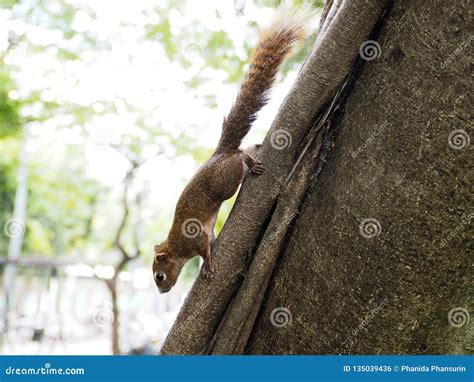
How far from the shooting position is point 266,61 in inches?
68.7

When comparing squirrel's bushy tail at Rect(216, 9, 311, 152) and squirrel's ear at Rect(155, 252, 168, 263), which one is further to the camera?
squirrel's ear at Rect(155, 252, 168, 263)

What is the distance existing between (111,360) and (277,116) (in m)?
0.83

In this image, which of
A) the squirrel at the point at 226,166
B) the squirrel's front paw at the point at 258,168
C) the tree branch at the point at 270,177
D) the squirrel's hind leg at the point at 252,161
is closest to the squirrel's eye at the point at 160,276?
the squirrel at the point at 226,166

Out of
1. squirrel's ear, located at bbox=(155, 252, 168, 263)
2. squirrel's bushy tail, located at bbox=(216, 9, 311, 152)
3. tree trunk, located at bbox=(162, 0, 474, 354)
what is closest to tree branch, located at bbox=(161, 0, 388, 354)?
tree trunk, located at bbox=(162, 0, 474, 354)

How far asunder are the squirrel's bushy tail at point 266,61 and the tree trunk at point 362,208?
35 cm

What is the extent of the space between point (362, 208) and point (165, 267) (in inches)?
56.7

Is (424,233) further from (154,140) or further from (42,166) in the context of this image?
(42,166)

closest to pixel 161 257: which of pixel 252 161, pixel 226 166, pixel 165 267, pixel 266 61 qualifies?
pixel 165 267

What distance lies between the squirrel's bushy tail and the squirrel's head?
2.46 feet

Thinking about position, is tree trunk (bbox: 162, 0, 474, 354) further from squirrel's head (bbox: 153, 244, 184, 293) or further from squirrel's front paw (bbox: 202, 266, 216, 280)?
squirrel's head (bbox: 153, 244, 184, 293)

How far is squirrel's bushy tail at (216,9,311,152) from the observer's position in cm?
172

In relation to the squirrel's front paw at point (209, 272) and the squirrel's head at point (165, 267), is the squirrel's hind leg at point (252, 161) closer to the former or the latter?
the squirrel's front paw at point (209, 272)

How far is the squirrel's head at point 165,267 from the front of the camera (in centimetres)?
237

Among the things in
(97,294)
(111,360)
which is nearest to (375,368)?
(111,360)
